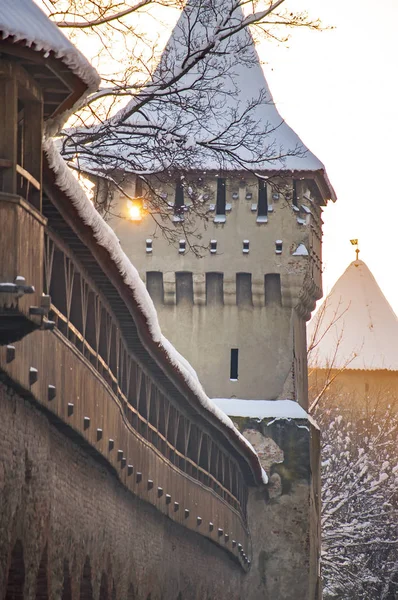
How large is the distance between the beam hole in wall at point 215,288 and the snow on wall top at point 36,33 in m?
25.3

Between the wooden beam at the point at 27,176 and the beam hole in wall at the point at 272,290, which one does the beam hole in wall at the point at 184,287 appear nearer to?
the beam hole in wall at the point at 272,290

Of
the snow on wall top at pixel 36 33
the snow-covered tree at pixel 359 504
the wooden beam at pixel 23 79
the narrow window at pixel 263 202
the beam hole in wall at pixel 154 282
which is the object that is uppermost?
the narrow window at pixel 263 202

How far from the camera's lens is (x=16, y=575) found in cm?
1355

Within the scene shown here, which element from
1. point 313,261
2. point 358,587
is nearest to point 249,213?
point 313,261

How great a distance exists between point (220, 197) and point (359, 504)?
766 inches

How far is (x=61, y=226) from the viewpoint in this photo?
14.4m

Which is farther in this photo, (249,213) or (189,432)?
(249,213)

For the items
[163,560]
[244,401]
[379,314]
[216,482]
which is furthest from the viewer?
[379,314]

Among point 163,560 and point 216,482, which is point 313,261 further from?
point 163,560

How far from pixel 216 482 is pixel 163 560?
5788 mm

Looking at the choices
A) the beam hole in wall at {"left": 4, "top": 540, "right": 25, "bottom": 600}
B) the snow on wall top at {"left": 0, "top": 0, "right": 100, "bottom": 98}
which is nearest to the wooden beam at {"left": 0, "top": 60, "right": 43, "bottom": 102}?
the snow on wall top at {"left": 0, "top": 0, "right": 100, "bottom": 98}

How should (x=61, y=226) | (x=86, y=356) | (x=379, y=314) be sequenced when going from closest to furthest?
1. (x=61, y=226)
2. (x=86, y=356)
3. (x=379, y=314)

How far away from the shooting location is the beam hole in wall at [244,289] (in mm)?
36625

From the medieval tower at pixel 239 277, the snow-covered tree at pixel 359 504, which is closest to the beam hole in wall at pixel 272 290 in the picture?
the medieval tower at pixel 239 277
